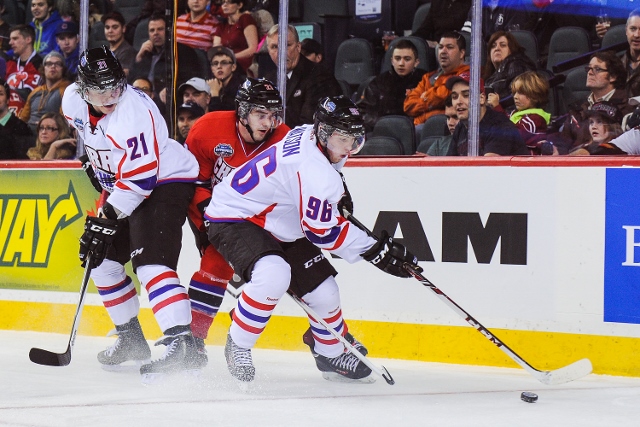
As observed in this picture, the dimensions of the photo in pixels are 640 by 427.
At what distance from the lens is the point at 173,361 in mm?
3594

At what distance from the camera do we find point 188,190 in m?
3.91

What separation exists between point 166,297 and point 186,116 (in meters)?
1.66

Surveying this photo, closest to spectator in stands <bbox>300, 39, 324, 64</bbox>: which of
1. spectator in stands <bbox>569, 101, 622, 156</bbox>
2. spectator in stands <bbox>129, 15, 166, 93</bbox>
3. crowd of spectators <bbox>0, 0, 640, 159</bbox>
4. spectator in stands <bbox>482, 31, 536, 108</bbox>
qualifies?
crowd of spectators <bbox>0, 0, 640, 159</bbox>

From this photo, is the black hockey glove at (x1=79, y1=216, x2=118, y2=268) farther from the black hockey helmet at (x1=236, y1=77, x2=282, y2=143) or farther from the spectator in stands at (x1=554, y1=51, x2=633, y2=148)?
the spectator in stands at (x1=554, y1=51, x2=633, y2=148)

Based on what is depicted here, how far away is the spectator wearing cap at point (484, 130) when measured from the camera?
14.0ft

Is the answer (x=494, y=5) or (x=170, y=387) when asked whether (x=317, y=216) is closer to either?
(x=170, y=387)

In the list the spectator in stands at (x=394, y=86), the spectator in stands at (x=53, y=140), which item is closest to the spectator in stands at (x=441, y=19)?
the spectator in stands at (x=394, y=86)

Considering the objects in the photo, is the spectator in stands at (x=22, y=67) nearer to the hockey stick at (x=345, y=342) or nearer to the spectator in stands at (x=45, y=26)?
the spectator in stands at (x=45, y=26)

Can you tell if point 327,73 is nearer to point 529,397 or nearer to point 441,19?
point 441,19

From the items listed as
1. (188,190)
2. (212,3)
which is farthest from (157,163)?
(212,3)

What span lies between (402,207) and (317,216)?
1105 mm

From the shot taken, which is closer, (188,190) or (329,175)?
(329,175)

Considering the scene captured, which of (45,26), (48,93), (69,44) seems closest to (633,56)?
(69,44)

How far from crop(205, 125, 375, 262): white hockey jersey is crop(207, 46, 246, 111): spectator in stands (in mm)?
1329
